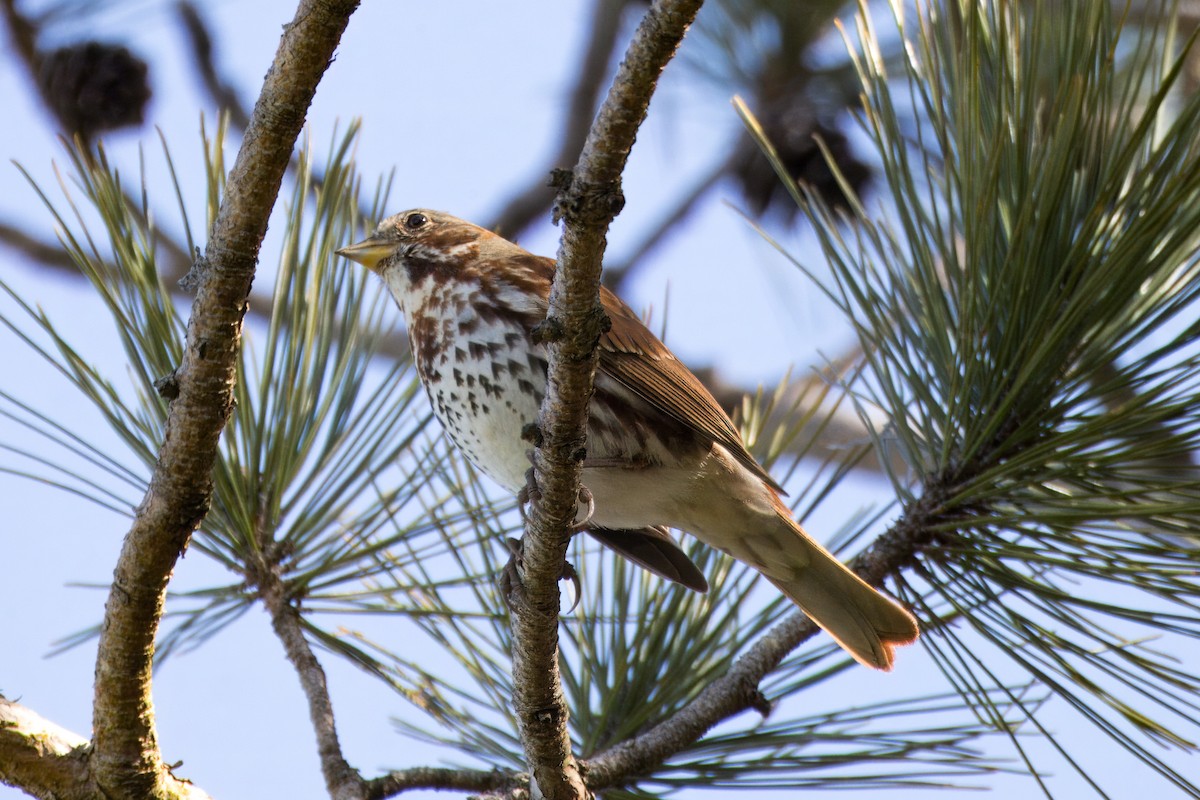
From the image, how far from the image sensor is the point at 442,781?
93.8 inches

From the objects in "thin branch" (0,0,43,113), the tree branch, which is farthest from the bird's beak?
"thin branch" (0,0,43,113)

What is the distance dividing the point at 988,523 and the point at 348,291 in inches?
60.6

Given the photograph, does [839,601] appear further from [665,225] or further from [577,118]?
[665,225]

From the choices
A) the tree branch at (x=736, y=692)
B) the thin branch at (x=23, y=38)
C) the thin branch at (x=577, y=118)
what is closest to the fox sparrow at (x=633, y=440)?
the tree branch at (x=736, y=692)

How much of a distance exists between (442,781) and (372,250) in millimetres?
1538

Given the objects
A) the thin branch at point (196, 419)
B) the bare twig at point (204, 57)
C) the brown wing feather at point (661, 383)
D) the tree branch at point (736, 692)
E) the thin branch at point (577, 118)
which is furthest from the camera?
the thin branch at point (577, 118)

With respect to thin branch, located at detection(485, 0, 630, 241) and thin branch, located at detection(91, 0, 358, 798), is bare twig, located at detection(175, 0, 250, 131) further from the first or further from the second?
thin branch, located at detection(91, 0, 358, 798)

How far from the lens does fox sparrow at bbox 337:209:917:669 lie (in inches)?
111

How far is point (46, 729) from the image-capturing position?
1.96 m

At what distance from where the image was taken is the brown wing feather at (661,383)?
2877mm

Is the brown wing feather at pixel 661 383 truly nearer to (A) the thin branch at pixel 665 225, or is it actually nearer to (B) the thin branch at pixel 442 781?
(B) the thin branch at pixel 442 781

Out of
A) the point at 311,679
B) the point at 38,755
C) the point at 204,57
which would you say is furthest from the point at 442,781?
the point at 204,57

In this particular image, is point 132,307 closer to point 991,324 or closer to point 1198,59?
point 991,324

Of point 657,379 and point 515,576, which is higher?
point 657,379
